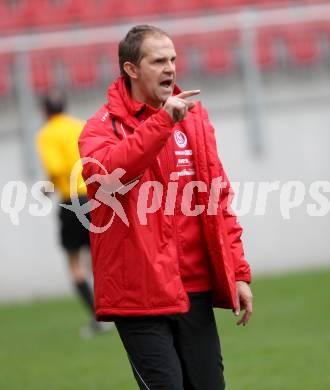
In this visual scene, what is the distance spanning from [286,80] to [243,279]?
9649 millimetres

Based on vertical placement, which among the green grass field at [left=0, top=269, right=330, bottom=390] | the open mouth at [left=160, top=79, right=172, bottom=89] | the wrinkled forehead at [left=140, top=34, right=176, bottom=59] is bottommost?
the green grass field at [left=0, top=269, right=330, bottom=390]

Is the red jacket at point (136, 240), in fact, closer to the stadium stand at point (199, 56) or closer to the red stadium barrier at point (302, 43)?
the stadium stand at point (199, 56)

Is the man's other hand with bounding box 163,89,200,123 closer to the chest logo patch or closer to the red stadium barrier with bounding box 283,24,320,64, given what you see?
the chest logo patch

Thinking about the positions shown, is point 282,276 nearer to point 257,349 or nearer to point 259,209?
point 259,209

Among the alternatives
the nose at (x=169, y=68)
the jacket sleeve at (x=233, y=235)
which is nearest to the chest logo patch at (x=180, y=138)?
the jacket sleeve at (x=233, y=235)

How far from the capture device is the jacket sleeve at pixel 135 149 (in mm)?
4270

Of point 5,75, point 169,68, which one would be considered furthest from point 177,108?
point 5,75

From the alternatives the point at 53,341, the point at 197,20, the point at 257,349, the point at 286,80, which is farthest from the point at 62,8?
the point at 257,349

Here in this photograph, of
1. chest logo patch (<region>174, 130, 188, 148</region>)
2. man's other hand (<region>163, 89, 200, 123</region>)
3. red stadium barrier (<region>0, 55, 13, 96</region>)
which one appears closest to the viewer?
man's other hand (<region>163, 89, 200, 123</region>)

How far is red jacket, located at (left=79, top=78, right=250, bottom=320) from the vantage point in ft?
14.8

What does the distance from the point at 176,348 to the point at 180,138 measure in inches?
34.8

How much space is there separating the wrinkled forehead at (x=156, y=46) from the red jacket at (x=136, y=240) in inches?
8.3

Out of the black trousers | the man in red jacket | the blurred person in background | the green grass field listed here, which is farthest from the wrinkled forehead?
the blurred person in background

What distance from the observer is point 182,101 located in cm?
427
